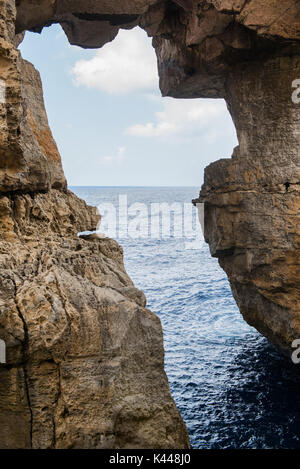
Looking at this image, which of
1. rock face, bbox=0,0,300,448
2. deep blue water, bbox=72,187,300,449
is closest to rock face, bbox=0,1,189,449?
rock face, bbox=0,0,300,448

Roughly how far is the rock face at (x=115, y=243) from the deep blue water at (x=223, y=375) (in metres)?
1.23

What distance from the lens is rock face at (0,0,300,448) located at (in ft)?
16.9

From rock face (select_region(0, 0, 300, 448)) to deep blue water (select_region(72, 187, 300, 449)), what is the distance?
4.03 ft

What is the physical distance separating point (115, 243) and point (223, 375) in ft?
22.8

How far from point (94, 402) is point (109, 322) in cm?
95

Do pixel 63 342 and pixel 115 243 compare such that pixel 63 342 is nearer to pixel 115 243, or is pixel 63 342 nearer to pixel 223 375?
pixel 115 243

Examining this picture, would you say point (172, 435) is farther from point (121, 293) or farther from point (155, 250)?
point (155, 250)

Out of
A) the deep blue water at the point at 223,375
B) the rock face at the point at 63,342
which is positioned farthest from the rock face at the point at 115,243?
the deep blue water at the point at 223,375

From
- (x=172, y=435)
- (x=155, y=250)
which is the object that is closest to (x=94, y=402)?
(x=172, y=435)

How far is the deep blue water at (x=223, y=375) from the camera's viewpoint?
32.9 feet

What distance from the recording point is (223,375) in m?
12.7

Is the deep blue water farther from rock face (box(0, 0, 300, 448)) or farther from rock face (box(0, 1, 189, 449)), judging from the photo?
rock face (box(0, 1, 189, 449))

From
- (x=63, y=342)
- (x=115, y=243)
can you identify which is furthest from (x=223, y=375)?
(x=63, y=342)
